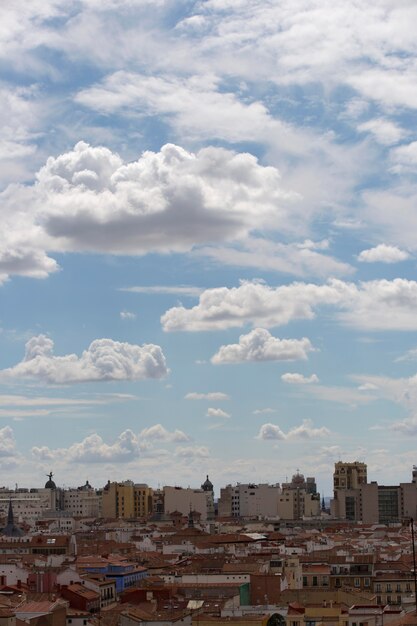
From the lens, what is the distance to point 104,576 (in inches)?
3204

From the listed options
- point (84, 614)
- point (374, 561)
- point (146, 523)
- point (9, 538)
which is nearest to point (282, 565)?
point (374, 561)

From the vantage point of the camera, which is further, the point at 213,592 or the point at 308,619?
the point at 213,592

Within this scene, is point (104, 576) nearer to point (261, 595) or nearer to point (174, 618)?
point (261, 595)

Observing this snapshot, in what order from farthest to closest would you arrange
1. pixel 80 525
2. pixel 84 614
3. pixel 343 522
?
1. pixel 343 522
2. pixel 80 525
3. pixel 84 614

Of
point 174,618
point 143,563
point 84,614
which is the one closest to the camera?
point 174,618

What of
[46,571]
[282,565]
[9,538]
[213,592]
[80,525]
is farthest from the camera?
[80,525]

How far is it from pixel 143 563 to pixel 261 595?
24.7m

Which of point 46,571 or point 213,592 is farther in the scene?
point 46,571

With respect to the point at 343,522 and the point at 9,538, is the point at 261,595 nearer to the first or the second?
the point at 9,538

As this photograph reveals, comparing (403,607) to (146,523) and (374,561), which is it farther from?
(146,523)

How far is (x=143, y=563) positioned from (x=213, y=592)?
24.0 m

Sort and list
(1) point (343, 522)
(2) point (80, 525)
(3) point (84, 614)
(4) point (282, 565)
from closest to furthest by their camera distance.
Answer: (3) point (84, 614)
(4) point (282, 565)
(2) point (80, 525)
(1) point (343, 522)

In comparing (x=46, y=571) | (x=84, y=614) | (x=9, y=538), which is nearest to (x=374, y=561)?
(x=46, y=571)

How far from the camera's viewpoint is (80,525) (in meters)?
181
